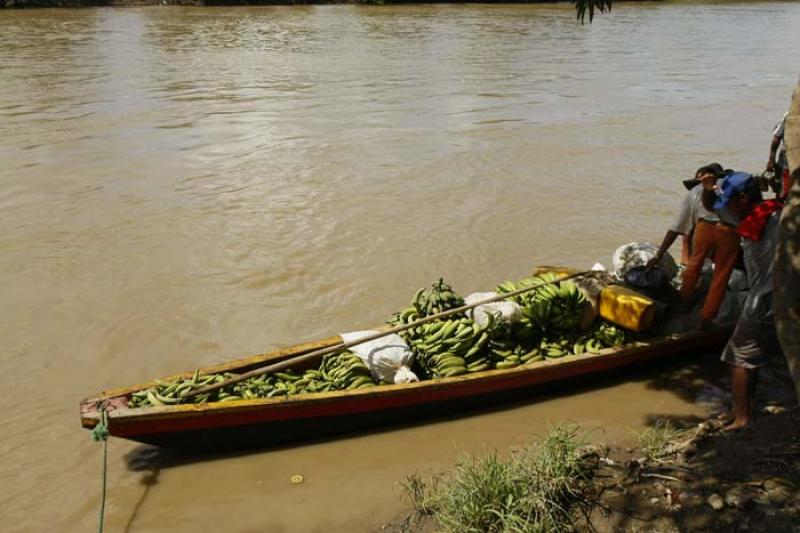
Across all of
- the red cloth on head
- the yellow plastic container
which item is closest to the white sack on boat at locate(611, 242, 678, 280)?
the yellow plastic container

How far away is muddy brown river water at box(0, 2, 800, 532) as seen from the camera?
15.4 ft

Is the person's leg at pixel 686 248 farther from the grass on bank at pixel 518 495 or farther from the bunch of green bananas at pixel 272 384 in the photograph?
the bunch of green bananas at pixel 272 384

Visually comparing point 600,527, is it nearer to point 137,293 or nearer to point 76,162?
point 137,293

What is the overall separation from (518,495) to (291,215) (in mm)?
6189

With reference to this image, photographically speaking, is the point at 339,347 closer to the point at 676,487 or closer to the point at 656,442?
the point at 656,442

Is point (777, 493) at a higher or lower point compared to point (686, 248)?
lower

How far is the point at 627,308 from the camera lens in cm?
527

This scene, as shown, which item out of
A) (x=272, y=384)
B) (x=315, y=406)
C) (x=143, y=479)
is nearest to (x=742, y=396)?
(x=315, y=406)

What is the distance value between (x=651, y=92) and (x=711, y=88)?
1844 millimetres

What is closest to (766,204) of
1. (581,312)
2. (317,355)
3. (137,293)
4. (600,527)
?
(581,312)

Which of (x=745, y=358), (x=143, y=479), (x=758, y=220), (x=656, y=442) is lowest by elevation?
(x=143, y=479)

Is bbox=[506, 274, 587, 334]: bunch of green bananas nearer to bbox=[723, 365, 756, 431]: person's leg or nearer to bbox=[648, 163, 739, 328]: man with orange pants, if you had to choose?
bbox=[648, 163, 739, 328]: man with orange pants

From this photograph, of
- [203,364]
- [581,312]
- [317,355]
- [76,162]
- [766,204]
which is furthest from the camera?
[76,162]

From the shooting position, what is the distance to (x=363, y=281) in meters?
7.54
